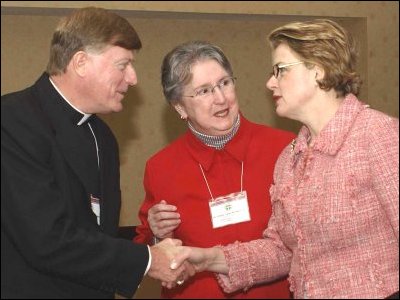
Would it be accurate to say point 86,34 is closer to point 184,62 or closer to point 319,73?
point 184,62

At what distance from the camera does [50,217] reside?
81.0 inches

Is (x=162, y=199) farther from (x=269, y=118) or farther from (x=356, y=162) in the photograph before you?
(x=269, y=118)

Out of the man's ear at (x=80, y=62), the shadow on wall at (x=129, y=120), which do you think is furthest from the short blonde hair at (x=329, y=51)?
the shadow on wall at (x=129, y=120)

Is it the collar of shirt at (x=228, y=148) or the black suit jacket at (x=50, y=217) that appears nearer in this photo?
the black suit jacket at (x=50, y=217)

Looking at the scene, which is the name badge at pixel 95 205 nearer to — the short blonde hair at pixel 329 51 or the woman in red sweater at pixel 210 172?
the woman in red sweater at pixel 210 172

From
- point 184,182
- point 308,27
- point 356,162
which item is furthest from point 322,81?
point 184,182

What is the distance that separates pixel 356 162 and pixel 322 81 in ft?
1.15

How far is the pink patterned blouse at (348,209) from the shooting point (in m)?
1.98

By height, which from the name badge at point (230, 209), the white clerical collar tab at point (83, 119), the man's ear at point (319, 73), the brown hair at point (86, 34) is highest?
the brown hair at point (86, 34)

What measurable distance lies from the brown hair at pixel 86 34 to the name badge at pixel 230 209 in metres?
0.84

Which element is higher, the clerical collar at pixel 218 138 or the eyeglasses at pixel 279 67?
the eyeglasses at pixel 279 67

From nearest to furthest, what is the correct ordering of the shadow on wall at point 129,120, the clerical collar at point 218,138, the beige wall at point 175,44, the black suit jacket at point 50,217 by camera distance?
1. the black suit jacket at point 50,217
2. the clerical collar at point 218,138
3. the beige wall at point 175,44
4. the shadow on wall at point 129,120

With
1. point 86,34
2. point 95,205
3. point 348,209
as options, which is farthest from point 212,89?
point 348,209

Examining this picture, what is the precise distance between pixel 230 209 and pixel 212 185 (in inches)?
6.3
